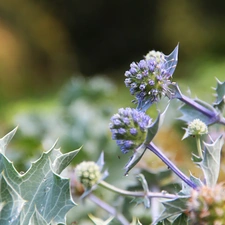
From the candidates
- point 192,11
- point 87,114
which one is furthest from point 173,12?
point 87,114

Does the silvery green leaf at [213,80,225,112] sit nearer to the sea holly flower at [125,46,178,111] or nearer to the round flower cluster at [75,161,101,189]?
the sea holly flower at [125,46,178,111]

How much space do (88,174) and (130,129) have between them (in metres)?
0.25

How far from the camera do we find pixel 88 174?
89cm

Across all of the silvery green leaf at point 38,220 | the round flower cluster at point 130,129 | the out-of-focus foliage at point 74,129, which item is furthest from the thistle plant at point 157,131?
the out-of-focus foliage at point 74,129

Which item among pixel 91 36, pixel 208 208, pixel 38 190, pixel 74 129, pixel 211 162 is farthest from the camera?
pixel 91 36

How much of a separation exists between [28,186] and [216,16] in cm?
499

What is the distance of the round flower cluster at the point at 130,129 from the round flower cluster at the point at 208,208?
0.53 ft

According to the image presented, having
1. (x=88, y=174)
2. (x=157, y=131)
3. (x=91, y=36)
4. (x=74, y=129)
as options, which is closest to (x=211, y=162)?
(x=157, y=131)

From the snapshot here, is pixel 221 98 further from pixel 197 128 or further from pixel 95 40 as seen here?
pixel 95 40

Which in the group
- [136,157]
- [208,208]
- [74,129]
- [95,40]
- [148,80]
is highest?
[95,40]

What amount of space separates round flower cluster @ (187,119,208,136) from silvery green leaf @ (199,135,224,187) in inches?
5.0

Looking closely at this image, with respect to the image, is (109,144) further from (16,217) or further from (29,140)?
(16,217)

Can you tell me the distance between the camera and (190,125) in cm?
77

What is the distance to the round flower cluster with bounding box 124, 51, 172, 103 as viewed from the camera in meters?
0.70
